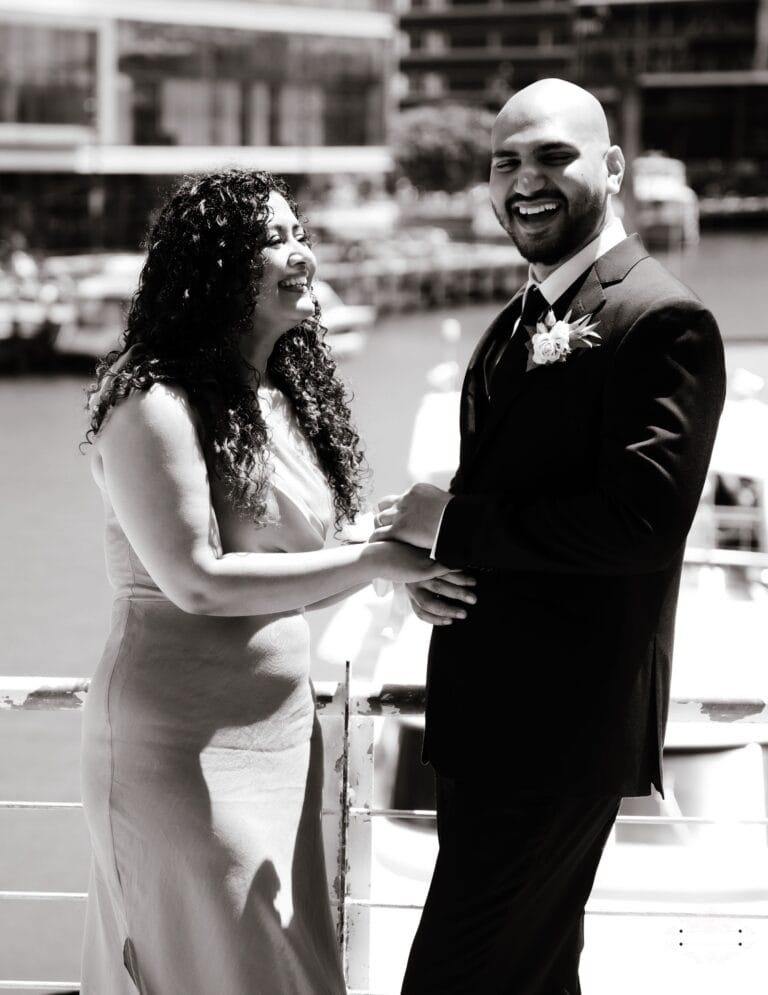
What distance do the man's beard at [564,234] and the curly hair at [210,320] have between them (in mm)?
435

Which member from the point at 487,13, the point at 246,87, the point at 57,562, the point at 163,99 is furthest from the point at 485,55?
the point at 57,562

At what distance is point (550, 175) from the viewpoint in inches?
84.1

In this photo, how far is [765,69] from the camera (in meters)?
95.6

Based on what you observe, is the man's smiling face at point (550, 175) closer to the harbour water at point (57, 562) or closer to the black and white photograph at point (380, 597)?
the black and white photograph at point (380, 597)

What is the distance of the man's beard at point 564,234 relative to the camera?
2.16 meters

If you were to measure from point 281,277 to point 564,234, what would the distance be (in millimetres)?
489

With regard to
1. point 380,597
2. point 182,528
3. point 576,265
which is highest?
point 576,265

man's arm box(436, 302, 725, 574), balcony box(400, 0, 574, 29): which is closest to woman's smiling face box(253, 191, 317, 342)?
man's arm box(436, 302, 725, 574)

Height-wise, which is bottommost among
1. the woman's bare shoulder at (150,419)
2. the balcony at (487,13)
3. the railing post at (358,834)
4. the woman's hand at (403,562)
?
the railing post at (358,834)

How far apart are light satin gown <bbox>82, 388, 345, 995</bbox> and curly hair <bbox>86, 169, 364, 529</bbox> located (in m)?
0.09

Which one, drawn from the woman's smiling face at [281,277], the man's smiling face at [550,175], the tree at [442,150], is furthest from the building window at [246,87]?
the man's smiling face at [550,175]

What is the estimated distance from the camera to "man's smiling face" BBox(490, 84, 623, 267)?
7.02 feet

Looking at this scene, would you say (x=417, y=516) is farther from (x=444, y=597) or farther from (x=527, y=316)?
(x=527, y=316)

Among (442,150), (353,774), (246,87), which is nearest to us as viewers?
(353,774)
